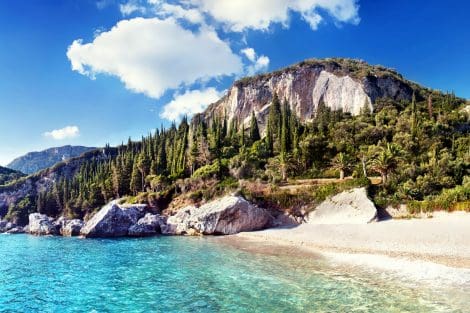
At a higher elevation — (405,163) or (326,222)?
(405,163)

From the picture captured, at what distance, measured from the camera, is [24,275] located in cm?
2375

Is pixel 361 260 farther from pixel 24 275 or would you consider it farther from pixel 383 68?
pixel 383 68

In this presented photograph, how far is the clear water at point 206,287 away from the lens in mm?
15016

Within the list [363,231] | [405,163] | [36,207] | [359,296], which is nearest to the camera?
[359,296]

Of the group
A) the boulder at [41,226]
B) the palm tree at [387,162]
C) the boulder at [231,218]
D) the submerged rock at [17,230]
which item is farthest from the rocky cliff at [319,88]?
the submerged rock at [17,230]

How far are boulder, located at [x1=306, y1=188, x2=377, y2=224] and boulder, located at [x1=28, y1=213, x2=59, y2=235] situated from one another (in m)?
47.8

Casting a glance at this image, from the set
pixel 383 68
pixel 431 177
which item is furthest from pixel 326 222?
pixel 383 68

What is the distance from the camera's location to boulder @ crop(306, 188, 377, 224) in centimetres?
3675

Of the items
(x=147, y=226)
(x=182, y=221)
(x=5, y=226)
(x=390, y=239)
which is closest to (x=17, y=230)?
(x=5, y=226)

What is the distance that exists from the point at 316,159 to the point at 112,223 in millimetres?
36397

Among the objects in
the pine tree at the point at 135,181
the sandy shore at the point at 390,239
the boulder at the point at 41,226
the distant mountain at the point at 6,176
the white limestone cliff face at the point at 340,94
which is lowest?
the boulder at the point at 41,226

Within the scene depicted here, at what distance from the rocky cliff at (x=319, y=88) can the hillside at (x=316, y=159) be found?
0.39 metres

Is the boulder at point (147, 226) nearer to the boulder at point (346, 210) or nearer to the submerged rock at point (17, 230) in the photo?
the boulder at point (346, 210)

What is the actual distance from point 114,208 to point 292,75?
274 ft
